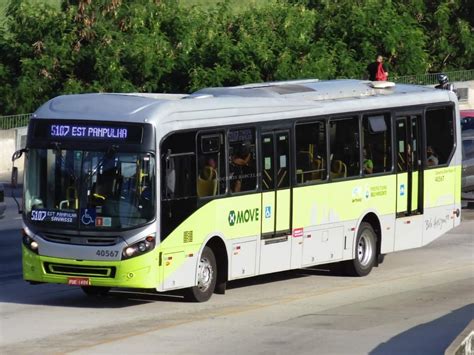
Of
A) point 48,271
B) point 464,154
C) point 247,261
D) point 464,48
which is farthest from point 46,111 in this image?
point 464,48

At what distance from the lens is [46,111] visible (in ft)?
60.0

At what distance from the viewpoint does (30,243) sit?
18.0m

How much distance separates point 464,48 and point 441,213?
3485cm

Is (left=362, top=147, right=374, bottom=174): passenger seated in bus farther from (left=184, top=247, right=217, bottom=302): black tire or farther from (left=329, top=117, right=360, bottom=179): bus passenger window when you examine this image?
(left=184, top=247, right=217, bottom=302): black tire

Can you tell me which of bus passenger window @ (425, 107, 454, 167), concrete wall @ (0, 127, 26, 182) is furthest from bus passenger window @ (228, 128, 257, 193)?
concrete wall @ (0, 127, 26, 182)

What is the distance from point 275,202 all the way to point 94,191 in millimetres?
3364

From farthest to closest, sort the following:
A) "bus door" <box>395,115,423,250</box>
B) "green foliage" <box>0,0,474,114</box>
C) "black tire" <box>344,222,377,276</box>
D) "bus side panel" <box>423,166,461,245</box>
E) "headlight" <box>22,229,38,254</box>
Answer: "green foliage" <box>0,0,474,114</box> → "bus side panel" <box>423,166,461,245</box> → "bus door" <box>395,115,423,250</box> → "black tire" <box>344,222,377,276</box> → "headlight" <box>22,229,38,254</box>

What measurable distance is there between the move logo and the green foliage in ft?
92.7

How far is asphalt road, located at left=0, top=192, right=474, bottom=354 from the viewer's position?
1486 cm

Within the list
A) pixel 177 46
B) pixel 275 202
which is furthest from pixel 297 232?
pixel 177 46

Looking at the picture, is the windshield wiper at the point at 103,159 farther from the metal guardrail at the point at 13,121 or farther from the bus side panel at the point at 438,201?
the metal guardrail at the point at 13,121

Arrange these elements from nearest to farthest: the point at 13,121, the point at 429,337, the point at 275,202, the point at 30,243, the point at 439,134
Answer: the point at 429,337 < the point at 30,243 < the point at 275,202 < the point at 439,134 < the point at 13,121

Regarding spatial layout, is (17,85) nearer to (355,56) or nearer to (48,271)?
(355,56)

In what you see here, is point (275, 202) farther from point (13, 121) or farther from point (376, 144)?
point (13, 121)
